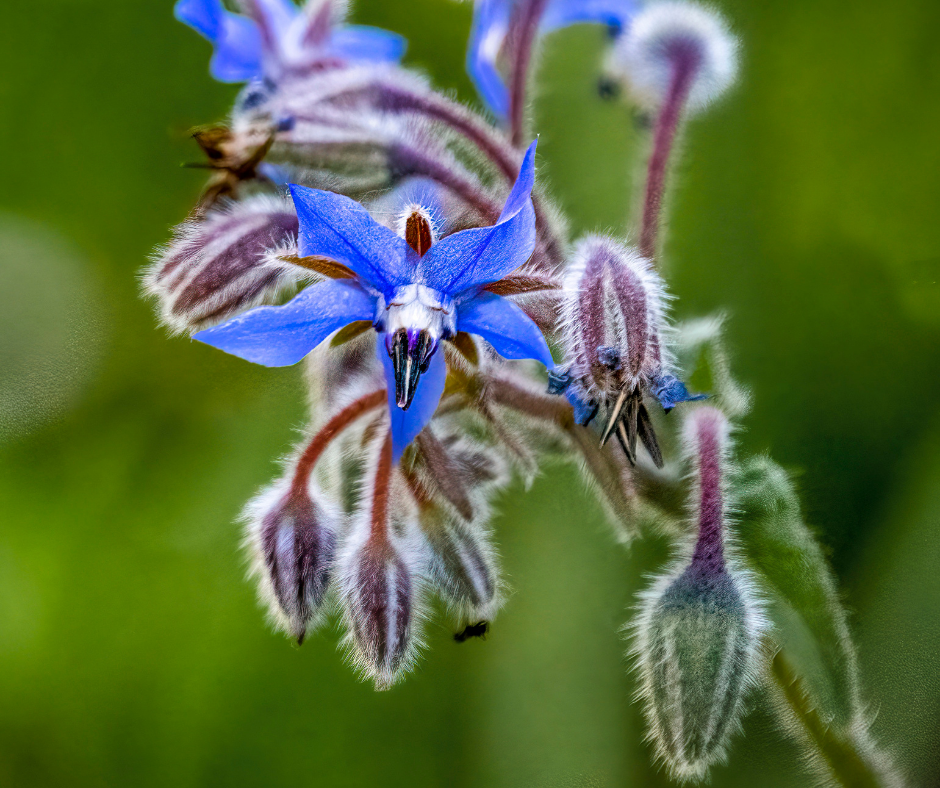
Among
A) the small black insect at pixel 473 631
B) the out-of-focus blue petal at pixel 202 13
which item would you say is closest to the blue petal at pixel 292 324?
the small black insect at pixel 473 631

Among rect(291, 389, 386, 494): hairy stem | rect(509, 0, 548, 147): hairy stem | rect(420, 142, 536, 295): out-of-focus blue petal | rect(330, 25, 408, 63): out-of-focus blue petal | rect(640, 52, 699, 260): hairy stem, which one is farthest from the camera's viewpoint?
rect(330, 25, 408, 63): out-of-focus blue petal

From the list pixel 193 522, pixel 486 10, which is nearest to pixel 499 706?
pixel 193 522

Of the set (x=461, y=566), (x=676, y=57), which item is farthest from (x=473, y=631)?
(x=676, y=57)

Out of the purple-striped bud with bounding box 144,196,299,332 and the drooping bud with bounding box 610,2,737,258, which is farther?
the drooping bud with bounding box 610,2,737,258

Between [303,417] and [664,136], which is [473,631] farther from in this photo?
[303,417]

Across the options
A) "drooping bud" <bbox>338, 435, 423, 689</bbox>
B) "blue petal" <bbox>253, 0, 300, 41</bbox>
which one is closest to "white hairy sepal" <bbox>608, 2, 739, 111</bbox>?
"blue petal" <bbox>253, 0, 300, 41</bbox>

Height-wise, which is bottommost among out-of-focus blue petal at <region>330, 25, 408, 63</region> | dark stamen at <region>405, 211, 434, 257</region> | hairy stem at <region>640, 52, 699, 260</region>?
dark stamen at <region>405, 211, 434, 257</region>

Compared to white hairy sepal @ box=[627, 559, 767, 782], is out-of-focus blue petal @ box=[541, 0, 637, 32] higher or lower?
higher

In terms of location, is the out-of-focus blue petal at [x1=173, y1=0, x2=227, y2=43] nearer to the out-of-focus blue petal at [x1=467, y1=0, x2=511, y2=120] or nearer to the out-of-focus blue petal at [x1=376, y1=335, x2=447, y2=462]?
the out-of-focus blue petal at [x1=467, y1=0, x2=511, y2=120]
